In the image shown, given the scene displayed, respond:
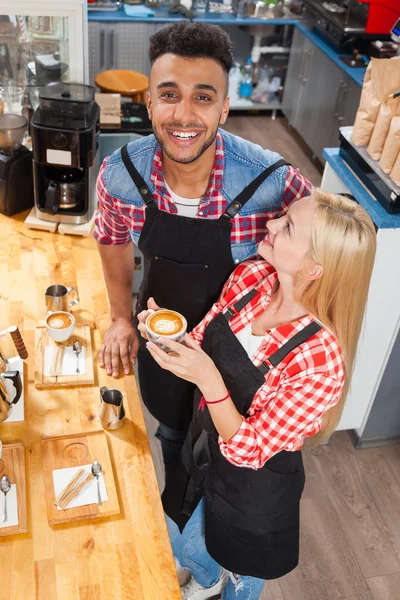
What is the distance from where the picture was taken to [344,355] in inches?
66.2

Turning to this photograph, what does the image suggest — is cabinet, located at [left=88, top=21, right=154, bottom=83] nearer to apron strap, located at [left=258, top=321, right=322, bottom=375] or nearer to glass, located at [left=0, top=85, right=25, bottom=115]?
glass, located at [left=0, top=85, right=25, bottom=115]

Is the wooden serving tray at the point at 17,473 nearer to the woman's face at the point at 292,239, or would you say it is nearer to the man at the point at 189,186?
the man at the point at 189,186

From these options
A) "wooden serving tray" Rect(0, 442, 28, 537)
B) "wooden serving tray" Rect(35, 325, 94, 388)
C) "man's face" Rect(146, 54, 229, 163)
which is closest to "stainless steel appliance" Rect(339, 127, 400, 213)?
"man's face" Rect(146, 54, 229, 163)

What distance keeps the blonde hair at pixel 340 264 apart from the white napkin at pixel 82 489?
2.52 ft

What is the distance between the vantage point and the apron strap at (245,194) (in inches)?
74.1

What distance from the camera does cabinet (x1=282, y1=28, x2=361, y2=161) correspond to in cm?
484

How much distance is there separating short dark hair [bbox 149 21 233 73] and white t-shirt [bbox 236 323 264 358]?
2.51 feet

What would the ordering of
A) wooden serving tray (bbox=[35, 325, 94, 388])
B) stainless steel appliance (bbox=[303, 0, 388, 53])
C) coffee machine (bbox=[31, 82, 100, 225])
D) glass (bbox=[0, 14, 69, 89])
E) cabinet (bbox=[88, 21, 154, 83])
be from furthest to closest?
cabinet (bbox=[88, 21, 154, 83]) → stainless steel appliance (bbox=[303, 0, 388, 53]) → glass (bbox=[0, 14, 69, 89]) → coffee machine (bbox=[31, 82, 100, 225]) → wooden serving tray (bbox=[35, 325, 94, 388])

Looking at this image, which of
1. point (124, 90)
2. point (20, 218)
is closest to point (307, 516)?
point (20, 218)

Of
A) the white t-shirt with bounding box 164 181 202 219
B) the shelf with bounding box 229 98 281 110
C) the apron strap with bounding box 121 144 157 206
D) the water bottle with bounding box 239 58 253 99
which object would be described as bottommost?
the shelf with bounding box 229 98 281 110

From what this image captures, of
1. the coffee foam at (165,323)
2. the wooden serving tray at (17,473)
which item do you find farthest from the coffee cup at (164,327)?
the wooden serving tray at (17,473)

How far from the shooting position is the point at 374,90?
2328mm

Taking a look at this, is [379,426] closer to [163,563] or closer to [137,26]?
[163,563]

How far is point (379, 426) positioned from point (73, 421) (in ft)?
5.70
